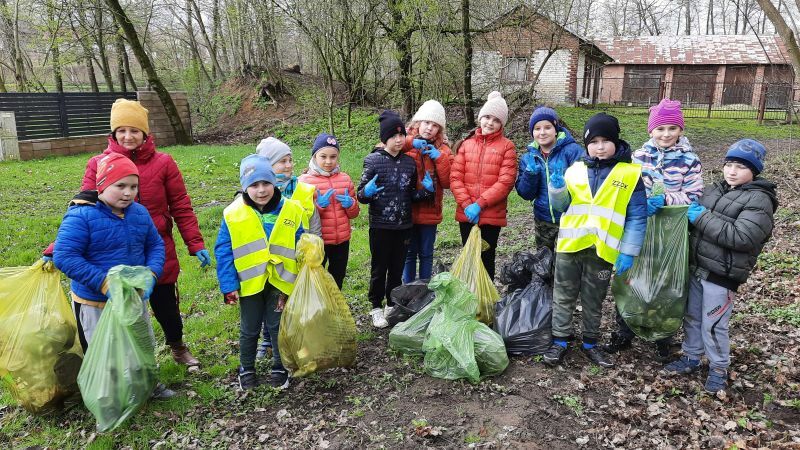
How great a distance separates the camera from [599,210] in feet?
10.8

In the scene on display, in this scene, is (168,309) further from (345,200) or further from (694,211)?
(694,211)

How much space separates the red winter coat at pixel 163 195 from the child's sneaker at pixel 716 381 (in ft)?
11.3

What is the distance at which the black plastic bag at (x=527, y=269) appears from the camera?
382 centimetres

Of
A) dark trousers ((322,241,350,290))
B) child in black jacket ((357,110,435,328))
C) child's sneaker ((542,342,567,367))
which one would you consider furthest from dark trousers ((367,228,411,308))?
child's sneaker ((542,342,567,367))

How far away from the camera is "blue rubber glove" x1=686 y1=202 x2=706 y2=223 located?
10.2 ft

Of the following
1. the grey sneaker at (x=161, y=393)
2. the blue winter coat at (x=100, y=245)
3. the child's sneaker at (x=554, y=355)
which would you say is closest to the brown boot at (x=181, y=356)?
the grey sneaker at (x=161, y=393)

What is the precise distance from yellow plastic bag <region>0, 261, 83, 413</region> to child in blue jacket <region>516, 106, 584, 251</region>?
10.3 feet

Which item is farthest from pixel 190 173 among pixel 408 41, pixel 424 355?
pixel 424 355

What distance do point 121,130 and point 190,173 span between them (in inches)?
338

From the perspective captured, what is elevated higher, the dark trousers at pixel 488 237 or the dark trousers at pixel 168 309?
the dark trousers at pixel 488 237

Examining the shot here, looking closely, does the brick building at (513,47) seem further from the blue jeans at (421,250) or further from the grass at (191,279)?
the blue jeans at (421,250)

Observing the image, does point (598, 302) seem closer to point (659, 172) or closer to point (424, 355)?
point (659, 172)

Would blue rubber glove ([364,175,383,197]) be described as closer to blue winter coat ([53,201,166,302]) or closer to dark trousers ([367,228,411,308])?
dark trousers ([367,228,411,308])

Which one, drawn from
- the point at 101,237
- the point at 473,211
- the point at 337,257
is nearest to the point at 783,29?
the point at 473,211
